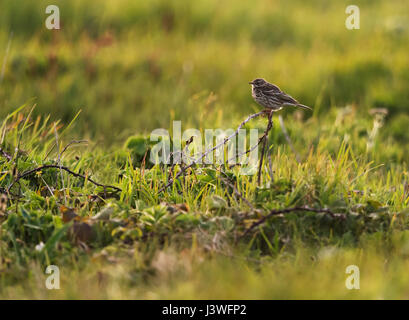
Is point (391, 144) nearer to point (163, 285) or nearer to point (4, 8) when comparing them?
point (163, 285)

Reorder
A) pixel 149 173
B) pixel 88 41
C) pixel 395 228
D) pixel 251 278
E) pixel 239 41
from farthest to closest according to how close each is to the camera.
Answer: pixel 239 41
pixel 88 41
pixel 149 173
pixel 395 228
pixel 251 278

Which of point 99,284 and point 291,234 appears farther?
point 291,234

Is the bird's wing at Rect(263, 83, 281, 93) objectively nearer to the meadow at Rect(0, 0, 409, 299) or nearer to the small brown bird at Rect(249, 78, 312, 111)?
the small brown bird at Rect(249, 78, 312, 111)

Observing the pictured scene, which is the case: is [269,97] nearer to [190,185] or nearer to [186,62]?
[190,185]

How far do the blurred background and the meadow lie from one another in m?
0.03

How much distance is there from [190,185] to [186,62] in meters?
4.99

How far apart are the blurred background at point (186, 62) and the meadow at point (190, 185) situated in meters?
0.03

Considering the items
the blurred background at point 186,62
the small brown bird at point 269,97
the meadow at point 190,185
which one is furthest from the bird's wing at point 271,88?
the blurred background at point 186,62

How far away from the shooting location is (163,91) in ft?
28.0

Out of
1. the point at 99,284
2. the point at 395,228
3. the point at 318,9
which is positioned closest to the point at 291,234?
the point at 395,228

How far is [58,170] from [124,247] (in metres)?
1.26

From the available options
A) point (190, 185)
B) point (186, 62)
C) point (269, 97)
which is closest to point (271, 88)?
point (269, 97)

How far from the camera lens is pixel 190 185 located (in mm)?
4547

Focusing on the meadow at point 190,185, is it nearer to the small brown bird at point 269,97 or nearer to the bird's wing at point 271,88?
the small brown bird at point 269,97
